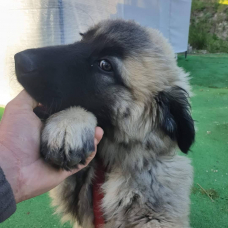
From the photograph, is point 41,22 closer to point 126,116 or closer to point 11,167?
point 126,116

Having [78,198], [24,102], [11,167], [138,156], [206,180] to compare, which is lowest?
[206,180]

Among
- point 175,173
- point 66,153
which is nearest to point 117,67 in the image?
point 66,153

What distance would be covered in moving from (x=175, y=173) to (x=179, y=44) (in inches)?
326

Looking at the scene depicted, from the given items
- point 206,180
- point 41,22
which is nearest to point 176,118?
point 206,180

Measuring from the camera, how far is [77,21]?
4.21m

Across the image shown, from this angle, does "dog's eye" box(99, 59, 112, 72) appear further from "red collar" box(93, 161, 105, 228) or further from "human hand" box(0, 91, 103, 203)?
"red collar" box(93, 161, 105, 228)

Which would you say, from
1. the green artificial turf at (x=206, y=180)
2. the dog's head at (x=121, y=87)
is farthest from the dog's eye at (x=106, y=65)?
the green artificial turf at (x=206, y=180)

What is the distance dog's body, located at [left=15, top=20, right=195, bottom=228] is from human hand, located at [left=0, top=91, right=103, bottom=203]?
0.20m

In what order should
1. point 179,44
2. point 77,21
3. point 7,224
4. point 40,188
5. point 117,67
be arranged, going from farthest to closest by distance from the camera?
point 179,44
point 77,21
point 7,224
point 117,67
point 40,188

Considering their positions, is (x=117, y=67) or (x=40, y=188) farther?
(x=117, y=67)

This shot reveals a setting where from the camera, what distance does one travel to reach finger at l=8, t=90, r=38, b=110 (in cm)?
141

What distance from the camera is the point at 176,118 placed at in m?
1.62

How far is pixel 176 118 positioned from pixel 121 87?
40cm

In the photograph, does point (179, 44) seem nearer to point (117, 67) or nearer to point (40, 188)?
point (117, 67)
